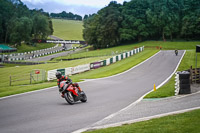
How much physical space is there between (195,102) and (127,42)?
8893 cm

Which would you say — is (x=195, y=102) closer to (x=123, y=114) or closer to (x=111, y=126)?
(x=123, y=114)

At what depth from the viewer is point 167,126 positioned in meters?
8.36

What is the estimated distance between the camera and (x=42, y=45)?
119m

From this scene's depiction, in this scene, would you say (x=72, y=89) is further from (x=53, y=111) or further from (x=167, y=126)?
(x=167, y=126)

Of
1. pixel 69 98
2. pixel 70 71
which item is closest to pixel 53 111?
pixel 69 98

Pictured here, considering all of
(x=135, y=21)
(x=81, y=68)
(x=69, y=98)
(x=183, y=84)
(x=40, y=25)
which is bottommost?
(x=81, y=68)

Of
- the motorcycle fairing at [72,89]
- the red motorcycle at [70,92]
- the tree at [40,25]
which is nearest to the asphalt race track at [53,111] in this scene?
the red motorcycle at [70,92]

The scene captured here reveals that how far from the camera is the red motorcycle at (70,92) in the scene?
13.2 meters

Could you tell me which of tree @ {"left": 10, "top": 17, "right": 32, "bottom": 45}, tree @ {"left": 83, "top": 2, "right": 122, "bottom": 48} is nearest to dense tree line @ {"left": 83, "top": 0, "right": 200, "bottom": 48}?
tree @ {"left": 83, "top": 2, "right": 122, "bottom": 48}

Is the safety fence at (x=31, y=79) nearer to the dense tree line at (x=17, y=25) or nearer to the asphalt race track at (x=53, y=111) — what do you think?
the asphalt race track at (x=53, y=111)

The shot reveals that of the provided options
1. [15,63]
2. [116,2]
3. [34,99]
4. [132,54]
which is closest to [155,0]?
[116,2]

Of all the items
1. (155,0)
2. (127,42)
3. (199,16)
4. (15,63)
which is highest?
(155,0)

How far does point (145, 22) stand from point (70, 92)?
88327 millimetres

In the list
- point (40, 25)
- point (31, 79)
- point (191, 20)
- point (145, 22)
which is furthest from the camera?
point (40, 25)
